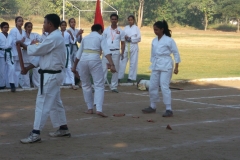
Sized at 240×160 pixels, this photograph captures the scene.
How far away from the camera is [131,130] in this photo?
32.1ft

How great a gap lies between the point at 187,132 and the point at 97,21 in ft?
26.9

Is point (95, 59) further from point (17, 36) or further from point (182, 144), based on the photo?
point (17, 36)

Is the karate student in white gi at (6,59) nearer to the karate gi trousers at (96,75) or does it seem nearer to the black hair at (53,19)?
the karate gi trousers at (96,75)

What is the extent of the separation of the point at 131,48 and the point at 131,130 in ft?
26.3

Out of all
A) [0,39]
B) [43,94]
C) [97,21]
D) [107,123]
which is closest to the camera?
[43,94]

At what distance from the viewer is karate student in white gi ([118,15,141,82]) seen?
56.3ft

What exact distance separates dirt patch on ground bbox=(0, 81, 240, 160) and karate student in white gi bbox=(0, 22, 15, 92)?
58 cm

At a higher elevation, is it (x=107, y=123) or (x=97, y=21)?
(x=97, y=21)

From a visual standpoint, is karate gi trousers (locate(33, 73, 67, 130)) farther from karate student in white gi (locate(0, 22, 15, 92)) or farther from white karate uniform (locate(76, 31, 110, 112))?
karate student in white gi (locate(0, 22, 15, 92))

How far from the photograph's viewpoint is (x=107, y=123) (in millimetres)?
10438

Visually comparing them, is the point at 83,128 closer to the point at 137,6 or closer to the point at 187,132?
the point at 187,132

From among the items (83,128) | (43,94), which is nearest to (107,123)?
(83,128)

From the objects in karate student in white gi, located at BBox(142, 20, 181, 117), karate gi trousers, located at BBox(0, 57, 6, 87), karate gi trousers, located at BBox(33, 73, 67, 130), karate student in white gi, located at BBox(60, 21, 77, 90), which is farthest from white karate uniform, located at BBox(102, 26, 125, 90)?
karate gi trousers, located at BBox(33, 73, 67, 130)

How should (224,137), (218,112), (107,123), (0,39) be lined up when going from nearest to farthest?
1. (224,137)
2. (107,123)
3. (218,112)
4. (0,39)
